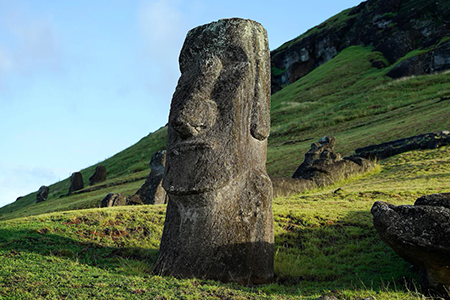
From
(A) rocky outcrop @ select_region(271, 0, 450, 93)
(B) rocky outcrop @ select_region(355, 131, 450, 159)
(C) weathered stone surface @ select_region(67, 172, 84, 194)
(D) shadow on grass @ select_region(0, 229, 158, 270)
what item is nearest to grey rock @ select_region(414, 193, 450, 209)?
(D) shadow on grass @ select_region(0, 229, 158, 270)

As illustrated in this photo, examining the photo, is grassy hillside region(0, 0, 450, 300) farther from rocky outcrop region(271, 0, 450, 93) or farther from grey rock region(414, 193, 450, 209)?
rocky outcrop region(271, 0, 450, 93)

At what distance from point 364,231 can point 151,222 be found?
188 inches

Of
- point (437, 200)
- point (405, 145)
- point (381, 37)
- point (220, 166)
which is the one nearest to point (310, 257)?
point (437, 200)

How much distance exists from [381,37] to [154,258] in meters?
87.0

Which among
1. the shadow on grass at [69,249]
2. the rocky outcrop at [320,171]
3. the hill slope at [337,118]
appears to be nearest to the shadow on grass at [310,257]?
the shadow on grass at [69,249]

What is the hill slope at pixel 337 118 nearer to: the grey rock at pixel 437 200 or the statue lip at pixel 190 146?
the grey rock at pixel 437 200

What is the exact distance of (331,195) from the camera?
1515cm

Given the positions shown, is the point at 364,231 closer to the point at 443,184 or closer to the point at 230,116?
the point at 230,116

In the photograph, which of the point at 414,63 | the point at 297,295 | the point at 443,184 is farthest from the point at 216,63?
the point at 414,63

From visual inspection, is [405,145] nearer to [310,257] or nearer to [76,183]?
[310,257]

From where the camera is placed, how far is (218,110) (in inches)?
280

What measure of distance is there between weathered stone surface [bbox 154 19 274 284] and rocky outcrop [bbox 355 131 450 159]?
1743 centimetres

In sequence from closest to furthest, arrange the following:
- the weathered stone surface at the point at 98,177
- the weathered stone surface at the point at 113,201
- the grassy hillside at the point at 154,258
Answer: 1. the grassy hillside at the point at 154,258
2. the weathered stone surface at the point at 113,201
3. the weathered stone surface at the point at 98,177

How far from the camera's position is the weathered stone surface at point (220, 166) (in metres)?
6.80
